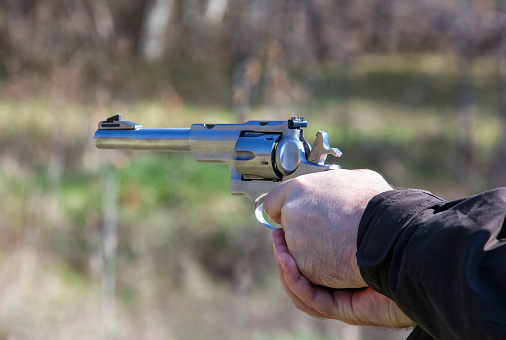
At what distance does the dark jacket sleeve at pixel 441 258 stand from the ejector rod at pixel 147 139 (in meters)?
1.08

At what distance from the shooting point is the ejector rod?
220 cm

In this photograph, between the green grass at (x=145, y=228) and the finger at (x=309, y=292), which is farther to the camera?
the green grass at (x=145, y=228)

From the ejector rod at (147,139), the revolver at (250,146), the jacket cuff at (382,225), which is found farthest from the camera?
the ejector rod at (147,139)

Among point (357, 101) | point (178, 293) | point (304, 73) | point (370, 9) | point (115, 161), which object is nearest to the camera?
point (115, 161)

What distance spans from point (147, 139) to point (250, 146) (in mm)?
468

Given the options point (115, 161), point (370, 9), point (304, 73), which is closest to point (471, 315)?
point (115, 161)

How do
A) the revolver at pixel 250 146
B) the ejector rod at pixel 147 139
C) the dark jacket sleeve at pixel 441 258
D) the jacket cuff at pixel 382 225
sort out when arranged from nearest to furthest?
the dark jacket sleeve at pixel 441 258 → the jacket cuff at pixel 382 225 → the revolver at pixel 250 146 → the ejector rod at pixel 147 139

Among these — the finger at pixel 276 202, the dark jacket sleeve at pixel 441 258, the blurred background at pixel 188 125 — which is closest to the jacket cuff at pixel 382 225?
the dark jacket sleeve at pixel 441 258

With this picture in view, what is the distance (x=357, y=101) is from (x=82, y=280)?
7.57 metres

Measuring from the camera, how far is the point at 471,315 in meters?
0.99

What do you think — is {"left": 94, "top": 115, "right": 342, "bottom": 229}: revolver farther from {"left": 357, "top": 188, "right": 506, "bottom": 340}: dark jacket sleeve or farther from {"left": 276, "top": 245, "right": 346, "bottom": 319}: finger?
{"left": 357, "top": 188, "right": 506, "bottom": 340}: dark jacket sleeve

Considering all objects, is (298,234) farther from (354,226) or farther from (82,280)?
(82,280)

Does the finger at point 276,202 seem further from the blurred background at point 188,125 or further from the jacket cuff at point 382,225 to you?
the blurred background at point 188,125

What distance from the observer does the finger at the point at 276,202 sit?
1.68m
